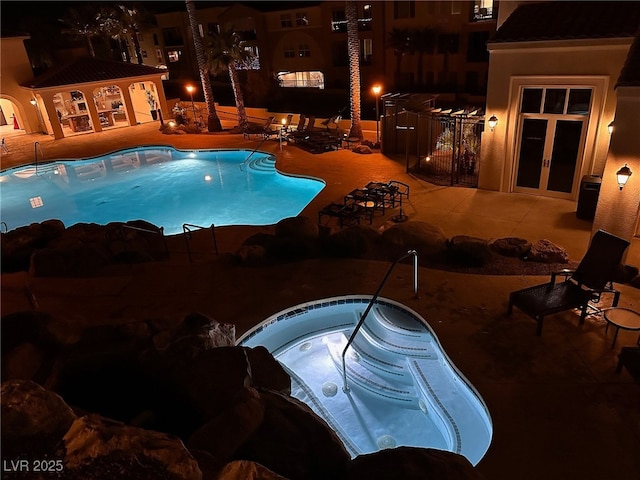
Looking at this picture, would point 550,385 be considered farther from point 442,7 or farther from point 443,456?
point 442,7

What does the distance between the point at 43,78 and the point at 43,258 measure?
22.4 m

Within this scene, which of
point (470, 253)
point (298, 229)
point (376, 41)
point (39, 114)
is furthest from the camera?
point (376, 41)

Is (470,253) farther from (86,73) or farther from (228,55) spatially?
(86,73)

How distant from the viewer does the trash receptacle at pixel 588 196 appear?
1103cm

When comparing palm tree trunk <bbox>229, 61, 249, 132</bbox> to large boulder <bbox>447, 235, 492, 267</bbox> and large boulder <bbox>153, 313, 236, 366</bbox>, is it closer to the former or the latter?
large boulder <bbox>447, 235, 492, 267</bbox>

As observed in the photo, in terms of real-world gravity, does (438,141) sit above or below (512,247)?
above

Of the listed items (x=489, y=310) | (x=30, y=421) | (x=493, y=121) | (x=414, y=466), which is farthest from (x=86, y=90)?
(x=414, y=466)

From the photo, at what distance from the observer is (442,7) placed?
29.9 m

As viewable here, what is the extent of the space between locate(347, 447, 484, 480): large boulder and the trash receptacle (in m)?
9.23

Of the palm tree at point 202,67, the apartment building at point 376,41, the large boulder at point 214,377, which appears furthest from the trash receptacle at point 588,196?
the apartment building at point 376,41

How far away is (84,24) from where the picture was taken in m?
36.4

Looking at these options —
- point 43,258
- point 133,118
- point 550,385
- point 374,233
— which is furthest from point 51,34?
point 550,385

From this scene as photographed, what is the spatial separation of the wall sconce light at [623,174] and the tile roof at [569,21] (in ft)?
15.5

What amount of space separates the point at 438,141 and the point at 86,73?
74.1 ft
